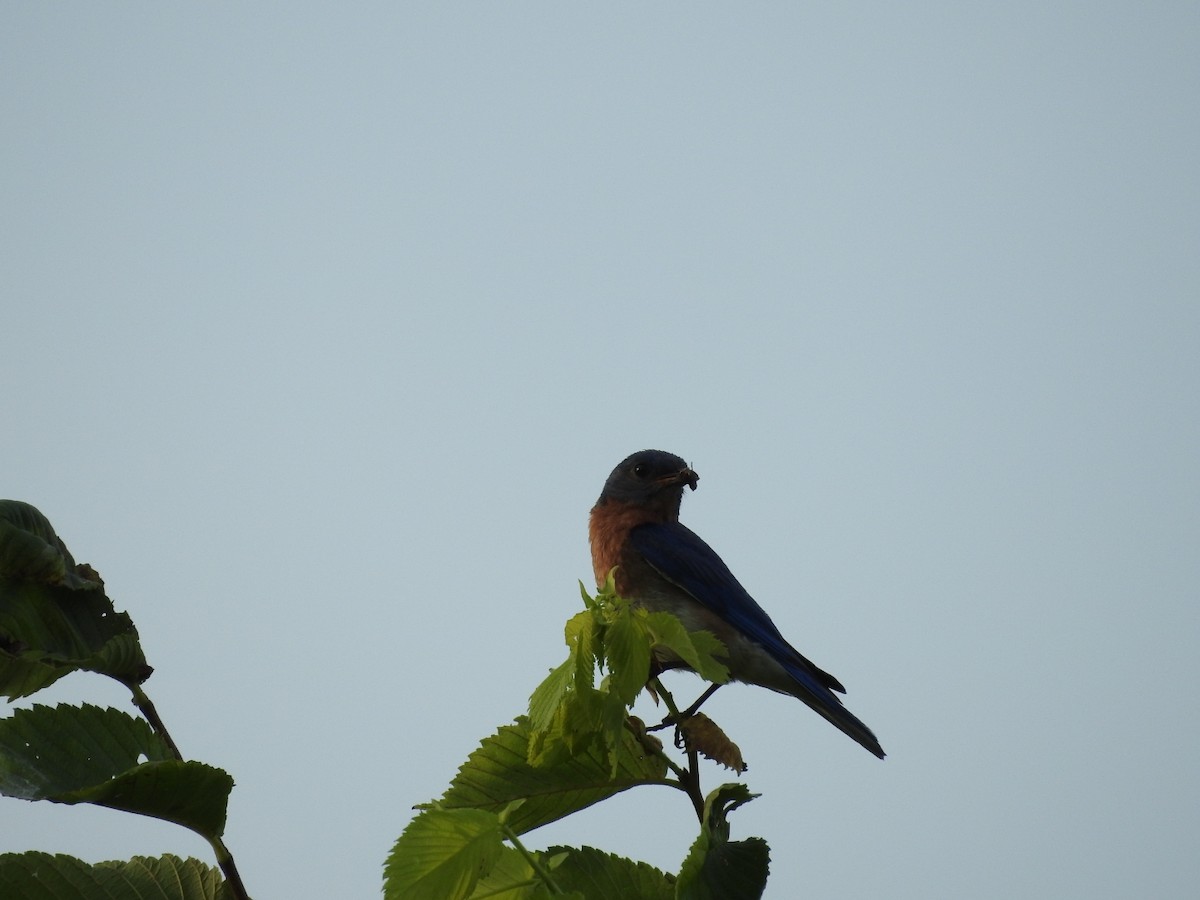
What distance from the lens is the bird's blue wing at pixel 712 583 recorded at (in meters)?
7.85

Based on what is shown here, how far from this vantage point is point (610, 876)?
253 centimetres

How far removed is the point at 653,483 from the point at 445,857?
272 inches

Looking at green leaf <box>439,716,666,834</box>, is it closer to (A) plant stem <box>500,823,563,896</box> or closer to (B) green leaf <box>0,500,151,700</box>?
(A) plant stem <box>500,823,563,896</box>

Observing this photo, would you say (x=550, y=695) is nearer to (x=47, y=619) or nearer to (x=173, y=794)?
(x=173, y=794)

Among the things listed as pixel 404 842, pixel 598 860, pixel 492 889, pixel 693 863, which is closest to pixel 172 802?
pixel 404 842

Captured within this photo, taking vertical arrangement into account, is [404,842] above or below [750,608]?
below

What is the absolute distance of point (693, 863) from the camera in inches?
92.2

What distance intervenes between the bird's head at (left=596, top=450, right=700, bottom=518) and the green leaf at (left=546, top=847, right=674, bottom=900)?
20.8ft

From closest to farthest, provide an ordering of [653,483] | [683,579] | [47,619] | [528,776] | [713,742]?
1. [47,619]
2. [528,776]
3. [713,742]
4. [683,579]
5. [653,483]

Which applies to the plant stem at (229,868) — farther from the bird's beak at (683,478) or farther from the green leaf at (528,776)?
the bird's beak at (683,478)

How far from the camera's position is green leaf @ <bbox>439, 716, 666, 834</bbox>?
275 centimetres

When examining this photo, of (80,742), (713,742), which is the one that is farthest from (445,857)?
(713,742)

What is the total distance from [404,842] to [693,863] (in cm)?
55

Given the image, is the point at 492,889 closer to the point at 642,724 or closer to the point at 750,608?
the point at 642,724
